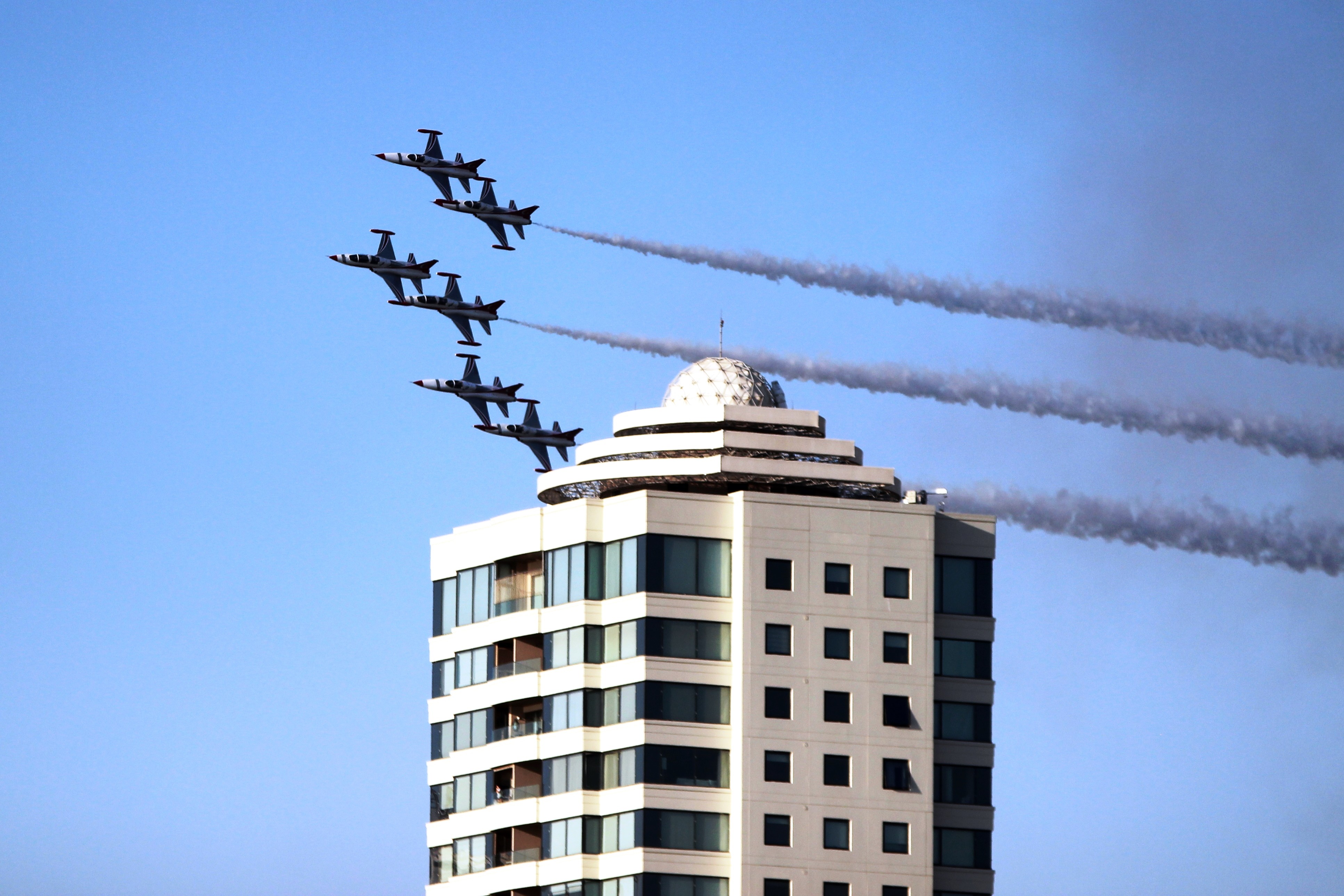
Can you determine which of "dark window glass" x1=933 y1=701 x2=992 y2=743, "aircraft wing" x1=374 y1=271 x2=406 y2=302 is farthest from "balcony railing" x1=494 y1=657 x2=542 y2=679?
"aircraft wing" x1=374 y1=271 x2=406 y2=302

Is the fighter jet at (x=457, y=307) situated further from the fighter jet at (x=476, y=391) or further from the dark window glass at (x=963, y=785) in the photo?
the dark window glass at (x=963, y=785)

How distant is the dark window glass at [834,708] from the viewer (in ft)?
408

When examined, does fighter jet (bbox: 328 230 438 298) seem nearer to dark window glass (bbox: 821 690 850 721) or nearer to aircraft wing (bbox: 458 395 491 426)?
aircraft wing (bbox: 458 395 491 426)

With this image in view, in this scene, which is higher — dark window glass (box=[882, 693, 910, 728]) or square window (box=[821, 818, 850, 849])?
dark window glass (box=[882, 693, 910, 728])

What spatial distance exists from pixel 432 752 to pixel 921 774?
99.7ft

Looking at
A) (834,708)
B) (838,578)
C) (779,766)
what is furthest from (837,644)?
(779,766)

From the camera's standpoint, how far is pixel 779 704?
124062 millimetres

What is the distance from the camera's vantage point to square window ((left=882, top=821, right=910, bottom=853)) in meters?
123

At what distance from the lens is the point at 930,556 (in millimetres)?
127750

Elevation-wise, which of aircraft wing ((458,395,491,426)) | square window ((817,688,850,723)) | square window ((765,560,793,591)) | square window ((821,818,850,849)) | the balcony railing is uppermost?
aircraft wing ((458,395,491,426))

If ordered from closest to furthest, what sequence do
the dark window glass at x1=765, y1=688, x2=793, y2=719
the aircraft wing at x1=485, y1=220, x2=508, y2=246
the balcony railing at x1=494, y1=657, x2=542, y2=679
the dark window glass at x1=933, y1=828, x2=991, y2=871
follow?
the dark window glass at x1=765, y1=688, x2=793, y2=719
the dark window glass at x1=933, y1=828, x2=991, y2=871
the balcony railing at x1=494, y1=657, x2=542, y2=679
the aircraft wing at x1=485, y1=220, x2=508, y2=246

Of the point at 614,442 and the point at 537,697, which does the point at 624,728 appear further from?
the point at 614,442

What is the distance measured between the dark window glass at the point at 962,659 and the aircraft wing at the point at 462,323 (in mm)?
55095

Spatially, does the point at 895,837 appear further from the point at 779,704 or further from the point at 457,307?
the point at 457,307
